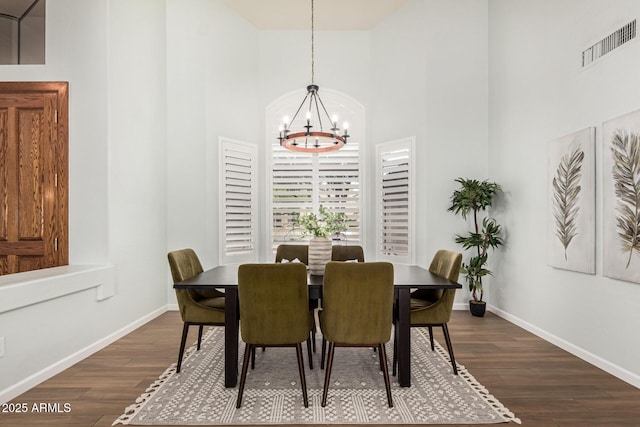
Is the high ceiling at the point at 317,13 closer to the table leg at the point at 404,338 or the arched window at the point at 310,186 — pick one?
the arched window at the point at 310,186

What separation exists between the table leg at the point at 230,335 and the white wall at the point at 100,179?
143cm

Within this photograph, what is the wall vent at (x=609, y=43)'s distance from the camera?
2707mm

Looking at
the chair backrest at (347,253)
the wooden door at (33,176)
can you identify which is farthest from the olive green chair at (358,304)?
the wooden door at (33,176)

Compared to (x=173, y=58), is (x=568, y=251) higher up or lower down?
lower down

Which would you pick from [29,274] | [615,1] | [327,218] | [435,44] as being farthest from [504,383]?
[435,44]

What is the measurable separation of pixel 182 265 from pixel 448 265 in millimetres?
2220

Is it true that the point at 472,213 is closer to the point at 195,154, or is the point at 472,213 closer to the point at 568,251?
the point at 568,251

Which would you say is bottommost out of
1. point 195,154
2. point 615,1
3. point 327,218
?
point 327,218

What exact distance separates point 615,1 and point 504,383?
3.15 meters

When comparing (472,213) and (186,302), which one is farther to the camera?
(472,213)

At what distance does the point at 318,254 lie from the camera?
300 centimetres

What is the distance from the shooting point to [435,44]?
4.84 m

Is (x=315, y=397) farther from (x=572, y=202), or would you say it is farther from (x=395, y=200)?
(x=395, y=200)

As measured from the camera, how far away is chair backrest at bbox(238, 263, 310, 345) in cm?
228
